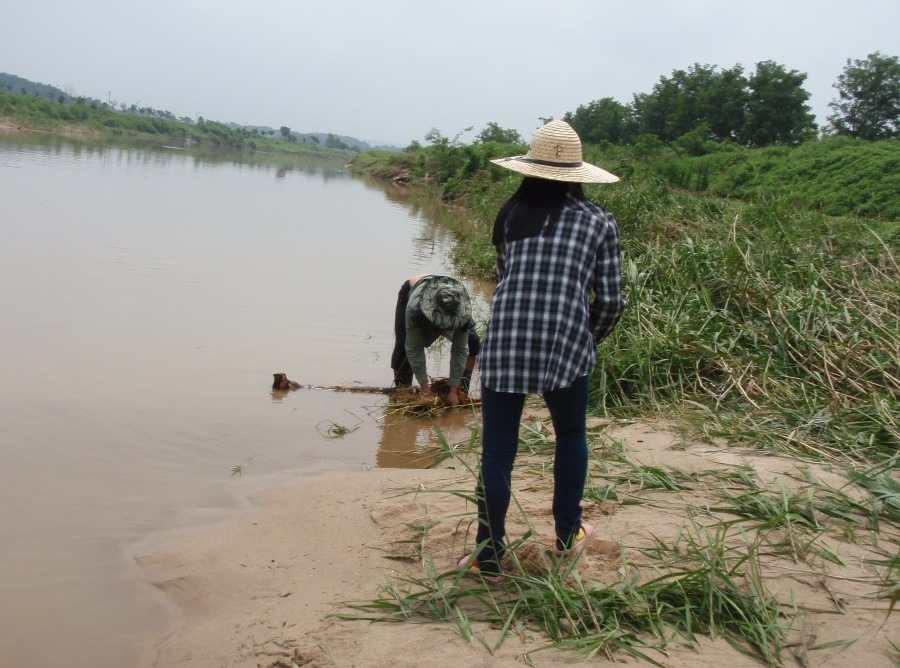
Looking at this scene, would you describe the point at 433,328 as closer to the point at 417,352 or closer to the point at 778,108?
the point at 417,352

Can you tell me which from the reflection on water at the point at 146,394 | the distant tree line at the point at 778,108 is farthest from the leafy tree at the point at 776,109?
the reflection on water at the point at 146,394

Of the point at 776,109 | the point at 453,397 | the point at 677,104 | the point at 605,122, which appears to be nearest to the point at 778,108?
the point at 776,109

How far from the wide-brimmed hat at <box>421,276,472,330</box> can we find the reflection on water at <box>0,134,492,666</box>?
726 mm

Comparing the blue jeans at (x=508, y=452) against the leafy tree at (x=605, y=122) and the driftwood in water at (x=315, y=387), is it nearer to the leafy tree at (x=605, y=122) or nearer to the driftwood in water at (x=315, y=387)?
the driftwood in water at (x=315, y=387)

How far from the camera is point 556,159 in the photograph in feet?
8.73

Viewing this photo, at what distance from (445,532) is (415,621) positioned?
28.2 inches

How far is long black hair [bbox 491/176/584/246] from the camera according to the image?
8.39ft

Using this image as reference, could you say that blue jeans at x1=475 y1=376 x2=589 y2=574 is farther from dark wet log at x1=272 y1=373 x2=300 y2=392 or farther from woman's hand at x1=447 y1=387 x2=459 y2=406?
dark wet log at x1=272 y1=373 x2=300 y2=392

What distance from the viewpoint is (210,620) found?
2848 millimetres

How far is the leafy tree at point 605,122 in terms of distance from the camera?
122ft

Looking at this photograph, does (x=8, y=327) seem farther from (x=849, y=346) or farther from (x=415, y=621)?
(x=849, y=346)

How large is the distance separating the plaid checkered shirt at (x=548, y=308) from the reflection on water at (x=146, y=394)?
1538 millimetres

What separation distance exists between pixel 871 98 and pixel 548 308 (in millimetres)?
27803

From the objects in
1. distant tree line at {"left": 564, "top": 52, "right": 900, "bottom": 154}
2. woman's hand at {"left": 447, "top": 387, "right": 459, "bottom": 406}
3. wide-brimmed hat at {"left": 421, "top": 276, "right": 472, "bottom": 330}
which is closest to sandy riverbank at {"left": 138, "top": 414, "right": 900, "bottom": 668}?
wide-brimmed hat at {"left": 421, "top": 276, "right": 472, "bottom": 330}
